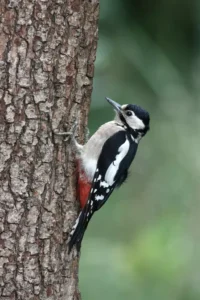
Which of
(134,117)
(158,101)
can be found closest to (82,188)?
(134,117)

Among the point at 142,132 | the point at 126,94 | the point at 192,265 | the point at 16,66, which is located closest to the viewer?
the point at 16,66

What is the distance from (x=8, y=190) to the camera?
3514 mm

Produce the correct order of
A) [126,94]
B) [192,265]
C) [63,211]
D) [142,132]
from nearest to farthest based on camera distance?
[63,211], [142,132], [192,265], [126,94]

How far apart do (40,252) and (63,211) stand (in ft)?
0.77

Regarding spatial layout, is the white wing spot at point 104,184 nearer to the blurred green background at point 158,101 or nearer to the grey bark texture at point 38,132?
the grey bark texture at point 38,132

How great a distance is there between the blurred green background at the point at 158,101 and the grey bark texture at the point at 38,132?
207 cm

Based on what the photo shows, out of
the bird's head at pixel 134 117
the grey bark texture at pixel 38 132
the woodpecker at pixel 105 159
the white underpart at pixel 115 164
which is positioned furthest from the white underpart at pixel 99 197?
the bird's head at pixel 134 117

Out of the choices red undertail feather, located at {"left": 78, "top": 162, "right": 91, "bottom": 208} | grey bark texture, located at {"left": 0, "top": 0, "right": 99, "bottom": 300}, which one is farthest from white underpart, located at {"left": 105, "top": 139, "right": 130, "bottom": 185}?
grey bark texture, located at {"left": 0, "top": 0, "right": 99, "bottom": 300}

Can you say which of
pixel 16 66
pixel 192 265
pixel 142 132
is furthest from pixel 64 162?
pixel 192 265

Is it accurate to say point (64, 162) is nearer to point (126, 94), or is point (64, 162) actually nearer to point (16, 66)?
point (16, 66)

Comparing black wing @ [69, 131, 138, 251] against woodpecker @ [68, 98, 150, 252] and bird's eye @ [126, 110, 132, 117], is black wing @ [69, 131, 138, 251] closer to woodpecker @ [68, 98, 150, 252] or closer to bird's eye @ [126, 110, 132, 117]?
woodpecker @ [68, 98, 150, 252]

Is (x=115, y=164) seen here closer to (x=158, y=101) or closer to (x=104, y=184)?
(x=104, y=184)

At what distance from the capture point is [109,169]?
4.19 meters

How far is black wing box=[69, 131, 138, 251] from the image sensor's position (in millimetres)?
3930
